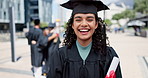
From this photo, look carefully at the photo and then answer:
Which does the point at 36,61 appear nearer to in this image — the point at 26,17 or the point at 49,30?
the point at 49,30

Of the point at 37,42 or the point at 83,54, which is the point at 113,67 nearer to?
the point at 83,54

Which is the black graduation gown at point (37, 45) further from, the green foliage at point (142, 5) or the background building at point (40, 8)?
the green foliage at point (142, 5)

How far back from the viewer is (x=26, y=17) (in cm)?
4247

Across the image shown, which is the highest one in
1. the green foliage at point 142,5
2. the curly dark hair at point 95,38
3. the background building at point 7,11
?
the green foliage at point 142,5

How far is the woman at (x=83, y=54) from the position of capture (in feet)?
4.45

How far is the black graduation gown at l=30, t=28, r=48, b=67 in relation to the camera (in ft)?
14.1

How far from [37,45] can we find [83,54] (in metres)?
3.23

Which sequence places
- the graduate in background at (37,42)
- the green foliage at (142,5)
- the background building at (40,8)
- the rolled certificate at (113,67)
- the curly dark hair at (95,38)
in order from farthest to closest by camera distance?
the background building at (40,8) < the green foliage at (142,5) < the graduate in background at (37,42) < the curly dark hair at (95,38) < the rolled certificate at (113,67)

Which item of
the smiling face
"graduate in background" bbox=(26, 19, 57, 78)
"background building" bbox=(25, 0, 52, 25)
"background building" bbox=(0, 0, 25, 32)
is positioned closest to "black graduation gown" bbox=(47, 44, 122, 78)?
the smiling face

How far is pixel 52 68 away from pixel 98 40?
0.50 m

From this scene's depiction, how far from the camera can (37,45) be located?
4.45m

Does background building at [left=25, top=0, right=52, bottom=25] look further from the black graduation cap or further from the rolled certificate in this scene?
the rolled certificate

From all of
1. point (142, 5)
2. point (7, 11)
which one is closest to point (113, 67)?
point (7, 11)

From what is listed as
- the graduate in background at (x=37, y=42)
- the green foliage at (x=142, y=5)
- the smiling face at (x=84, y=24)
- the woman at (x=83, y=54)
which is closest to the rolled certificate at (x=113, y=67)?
the woman at (x=83, y=54)
